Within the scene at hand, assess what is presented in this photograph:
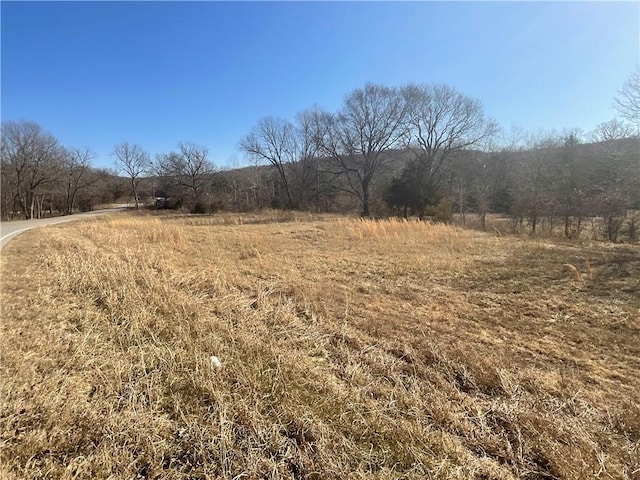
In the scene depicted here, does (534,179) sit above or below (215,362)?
above

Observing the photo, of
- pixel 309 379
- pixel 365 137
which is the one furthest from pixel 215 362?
pixel 365 137

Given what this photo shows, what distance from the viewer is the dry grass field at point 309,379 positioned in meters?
1.74

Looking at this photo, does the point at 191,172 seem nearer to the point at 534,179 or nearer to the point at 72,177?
the point at 72,177

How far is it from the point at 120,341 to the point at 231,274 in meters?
3.23

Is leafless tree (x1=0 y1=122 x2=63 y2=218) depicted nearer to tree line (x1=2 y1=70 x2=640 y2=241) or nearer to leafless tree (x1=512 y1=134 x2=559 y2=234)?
tree line (x1=2 y1=70 x2=640 y2=241)

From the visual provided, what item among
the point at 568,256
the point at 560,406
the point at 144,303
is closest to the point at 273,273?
the point at 144,303

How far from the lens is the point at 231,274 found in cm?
620

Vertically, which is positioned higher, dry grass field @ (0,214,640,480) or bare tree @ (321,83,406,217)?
bare tree @ (321,83,406,217)

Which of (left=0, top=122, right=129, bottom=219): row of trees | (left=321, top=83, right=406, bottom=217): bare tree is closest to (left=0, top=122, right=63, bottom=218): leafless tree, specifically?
(left=0, top=122, right=129, bottom=219): row of trees

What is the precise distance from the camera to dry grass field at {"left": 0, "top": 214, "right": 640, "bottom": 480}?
174 centimetres

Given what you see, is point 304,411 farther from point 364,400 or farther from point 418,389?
point 418,389

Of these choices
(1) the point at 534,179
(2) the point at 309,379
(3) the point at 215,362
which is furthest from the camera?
(1) the point at 534,179

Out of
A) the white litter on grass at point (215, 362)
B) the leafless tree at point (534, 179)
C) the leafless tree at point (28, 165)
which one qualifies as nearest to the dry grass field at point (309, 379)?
the white litter on grass at point (215, 362)

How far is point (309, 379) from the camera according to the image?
8.14 ft
